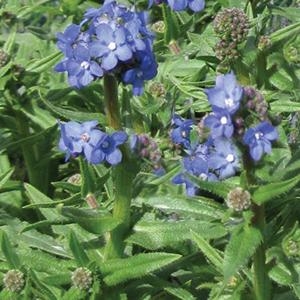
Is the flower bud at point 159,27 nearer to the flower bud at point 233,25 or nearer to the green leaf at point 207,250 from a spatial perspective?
the flower bud at point 233,25

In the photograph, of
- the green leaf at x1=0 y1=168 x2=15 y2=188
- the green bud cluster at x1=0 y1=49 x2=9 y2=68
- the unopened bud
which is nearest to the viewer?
the unopened bud

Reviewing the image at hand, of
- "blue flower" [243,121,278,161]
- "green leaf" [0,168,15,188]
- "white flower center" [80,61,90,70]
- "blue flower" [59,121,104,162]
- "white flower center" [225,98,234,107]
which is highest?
"white flower center" [80,61,90,70]

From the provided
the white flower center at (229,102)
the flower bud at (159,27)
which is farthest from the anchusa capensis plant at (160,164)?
the flower bud at (159,27)

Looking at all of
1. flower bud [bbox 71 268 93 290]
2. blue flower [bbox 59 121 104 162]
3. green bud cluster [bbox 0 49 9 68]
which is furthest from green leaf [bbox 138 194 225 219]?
green bud cluster [bbox 0 49 9 68]

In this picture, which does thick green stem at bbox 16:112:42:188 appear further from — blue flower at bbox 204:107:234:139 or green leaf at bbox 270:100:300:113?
blue flower at bbox 204:107:234:139

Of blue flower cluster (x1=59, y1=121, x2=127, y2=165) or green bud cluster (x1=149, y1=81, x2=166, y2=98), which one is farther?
green bud cluster (x1=149, y1=81, x2=166, y2=98)

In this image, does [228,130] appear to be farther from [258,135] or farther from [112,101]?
[112,101]

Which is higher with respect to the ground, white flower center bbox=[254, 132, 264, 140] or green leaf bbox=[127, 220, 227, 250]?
white flower center bbox=[254, 132, 264, 140]

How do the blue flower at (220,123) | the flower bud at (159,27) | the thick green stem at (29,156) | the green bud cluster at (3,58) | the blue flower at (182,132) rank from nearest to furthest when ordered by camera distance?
the blue flower at (220,123) → the blue flower at (182,132) → the green bud cluster at (3,58) → the thick green stem at (29,156) → the flower bud at (159,27)
